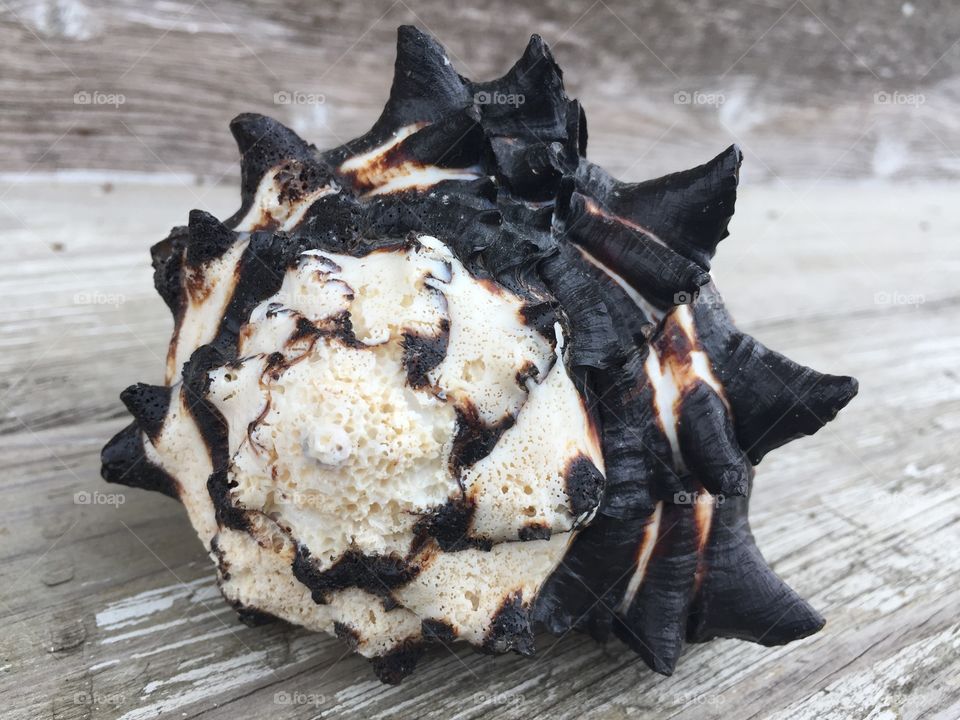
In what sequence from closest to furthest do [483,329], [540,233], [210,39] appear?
[483,329] < [540,233] < [210,39]

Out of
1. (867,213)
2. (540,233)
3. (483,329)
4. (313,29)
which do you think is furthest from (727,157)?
(867,213)

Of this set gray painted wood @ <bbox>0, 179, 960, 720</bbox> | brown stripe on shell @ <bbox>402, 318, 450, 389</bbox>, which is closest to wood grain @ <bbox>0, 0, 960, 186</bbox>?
gray painted wood @ <bbox>0, 179, 960, 720</bbox>

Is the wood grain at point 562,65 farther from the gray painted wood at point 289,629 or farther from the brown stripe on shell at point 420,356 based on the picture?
the brown stripe on shell at point 420,356

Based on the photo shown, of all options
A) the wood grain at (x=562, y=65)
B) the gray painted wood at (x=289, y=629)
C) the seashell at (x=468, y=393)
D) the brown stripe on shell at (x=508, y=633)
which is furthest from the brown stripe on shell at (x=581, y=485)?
the wood grain at (x=562, y=65)

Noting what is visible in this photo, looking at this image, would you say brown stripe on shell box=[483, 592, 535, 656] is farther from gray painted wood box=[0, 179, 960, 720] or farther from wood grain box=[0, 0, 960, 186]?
wood grain box=[0, 0, 960, 186]

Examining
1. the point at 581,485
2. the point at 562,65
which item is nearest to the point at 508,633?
the point at 581,485

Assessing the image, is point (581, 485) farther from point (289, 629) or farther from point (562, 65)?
point (562, 65)

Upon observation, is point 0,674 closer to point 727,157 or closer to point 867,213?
point 727,157
